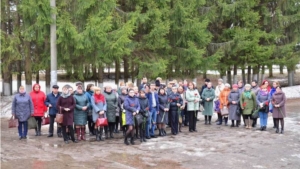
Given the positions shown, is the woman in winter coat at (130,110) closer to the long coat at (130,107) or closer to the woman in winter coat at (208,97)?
the long coat at (130,107)

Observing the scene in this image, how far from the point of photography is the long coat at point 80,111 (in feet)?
36.9

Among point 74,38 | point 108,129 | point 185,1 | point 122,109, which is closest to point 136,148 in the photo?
point 122,109

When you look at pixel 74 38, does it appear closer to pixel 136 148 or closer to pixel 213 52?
pixel 136 148

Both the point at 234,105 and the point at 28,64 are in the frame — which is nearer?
the point at 234,105

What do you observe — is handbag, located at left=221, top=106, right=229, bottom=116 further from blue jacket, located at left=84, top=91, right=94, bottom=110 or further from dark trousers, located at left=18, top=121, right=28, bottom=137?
dark trousers, located at left=18, top=121, right=28, bottom=137

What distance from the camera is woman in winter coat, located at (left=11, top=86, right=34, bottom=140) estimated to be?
11547mm

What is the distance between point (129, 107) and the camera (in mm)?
10922

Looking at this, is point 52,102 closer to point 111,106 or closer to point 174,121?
point 111,106

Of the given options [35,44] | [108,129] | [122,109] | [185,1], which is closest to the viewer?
[122,109]

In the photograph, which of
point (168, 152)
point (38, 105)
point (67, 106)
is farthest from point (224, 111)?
point (38, 105)


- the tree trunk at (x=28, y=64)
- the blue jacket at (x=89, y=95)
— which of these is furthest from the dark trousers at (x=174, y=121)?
the tree trunk at (x=28, y=64)

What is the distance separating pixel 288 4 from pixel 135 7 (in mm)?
12810

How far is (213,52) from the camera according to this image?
24.2 metres

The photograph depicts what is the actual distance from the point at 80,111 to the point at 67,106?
444mm
